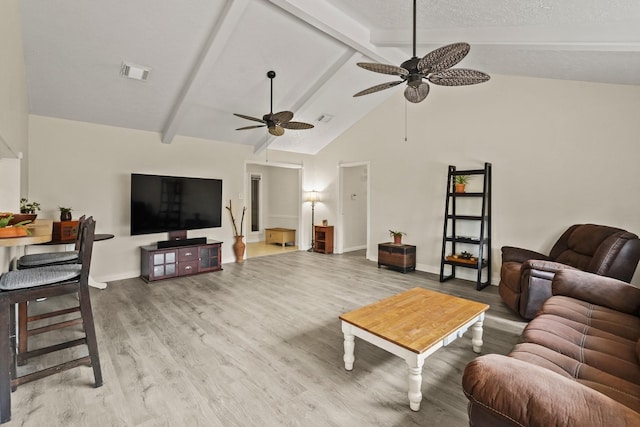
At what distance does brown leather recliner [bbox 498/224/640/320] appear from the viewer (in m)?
2.74

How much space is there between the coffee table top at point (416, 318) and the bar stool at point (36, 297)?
71.0 inches

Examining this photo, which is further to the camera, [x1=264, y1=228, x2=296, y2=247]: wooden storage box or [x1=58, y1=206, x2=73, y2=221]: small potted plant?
[x1=264, y1=228, x2=296, y2=247]: wooden storage box

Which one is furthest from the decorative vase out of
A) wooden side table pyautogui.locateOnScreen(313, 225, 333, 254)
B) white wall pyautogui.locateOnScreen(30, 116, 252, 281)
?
wooden side table pyautogui.locateOnScreen(313, 225, 333, 254)

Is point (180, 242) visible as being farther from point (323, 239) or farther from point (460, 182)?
point (460, 182)

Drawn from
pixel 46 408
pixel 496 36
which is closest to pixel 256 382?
pixel 46 408

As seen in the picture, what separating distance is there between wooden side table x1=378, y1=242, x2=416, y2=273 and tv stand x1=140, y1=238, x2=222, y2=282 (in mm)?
3012

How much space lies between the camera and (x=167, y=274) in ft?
15.4

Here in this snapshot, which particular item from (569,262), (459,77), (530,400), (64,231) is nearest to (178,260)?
(64,231)

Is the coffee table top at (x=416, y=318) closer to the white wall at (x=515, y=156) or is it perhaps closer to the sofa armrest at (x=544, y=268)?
the sofa armrest at (x=544, y=268)

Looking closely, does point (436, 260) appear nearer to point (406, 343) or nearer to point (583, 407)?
point (406, 343)

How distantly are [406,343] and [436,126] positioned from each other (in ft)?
14.0

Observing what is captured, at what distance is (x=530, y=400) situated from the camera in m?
1.07

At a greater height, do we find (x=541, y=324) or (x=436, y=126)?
(x=436, y=126)

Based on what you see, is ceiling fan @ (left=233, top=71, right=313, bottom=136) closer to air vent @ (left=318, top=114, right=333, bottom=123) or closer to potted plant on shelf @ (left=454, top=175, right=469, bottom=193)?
air vent @ (left=318, top=114, right=333, bottom=123)
